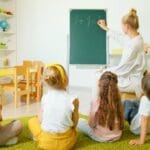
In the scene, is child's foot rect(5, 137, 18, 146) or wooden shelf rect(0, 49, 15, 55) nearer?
child's foot rect(5, 137, 18, 146)

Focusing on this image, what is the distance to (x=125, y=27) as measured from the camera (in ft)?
10.1

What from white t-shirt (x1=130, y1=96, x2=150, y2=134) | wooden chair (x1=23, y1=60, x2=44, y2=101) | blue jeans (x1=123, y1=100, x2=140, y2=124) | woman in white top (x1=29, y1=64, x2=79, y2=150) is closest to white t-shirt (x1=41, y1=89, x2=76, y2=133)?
woman in white top (x1=29, y1=64, x2=79, y2=150)

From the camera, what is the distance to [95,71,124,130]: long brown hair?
231cm

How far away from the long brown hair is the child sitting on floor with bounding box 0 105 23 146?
1.99ft

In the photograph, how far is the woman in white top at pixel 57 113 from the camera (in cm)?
217

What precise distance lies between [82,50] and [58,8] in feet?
5.29

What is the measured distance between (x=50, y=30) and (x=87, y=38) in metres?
1.55

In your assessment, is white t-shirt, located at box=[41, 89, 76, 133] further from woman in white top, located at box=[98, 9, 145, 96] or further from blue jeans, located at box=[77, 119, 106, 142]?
woman in white top, located at box=[98, 9, 145, 96]

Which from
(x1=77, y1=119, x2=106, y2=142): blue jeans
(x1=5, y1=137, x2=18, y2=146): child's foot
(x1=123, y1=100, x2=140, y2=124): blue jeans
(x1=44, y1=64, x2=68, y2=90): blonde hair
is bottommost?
(x1=5, y1=137, x2=18, y2=146): child's foot

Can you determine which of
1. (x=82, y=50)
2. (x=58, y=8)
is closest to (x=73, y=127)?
(x=82, y=50)

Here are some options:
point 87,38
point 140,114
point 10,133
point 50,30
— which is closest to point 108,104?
point 140,114

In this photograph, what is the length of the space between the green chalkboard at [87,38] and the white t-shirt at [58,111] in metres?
1.82

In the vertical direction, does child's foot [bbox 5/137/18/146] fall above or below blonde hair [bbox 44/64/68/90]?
below

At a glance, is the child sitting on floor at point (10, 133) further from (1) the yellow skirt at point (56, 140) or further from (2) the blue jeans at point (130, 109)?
(2) the blue jeans at point (130, 109)
